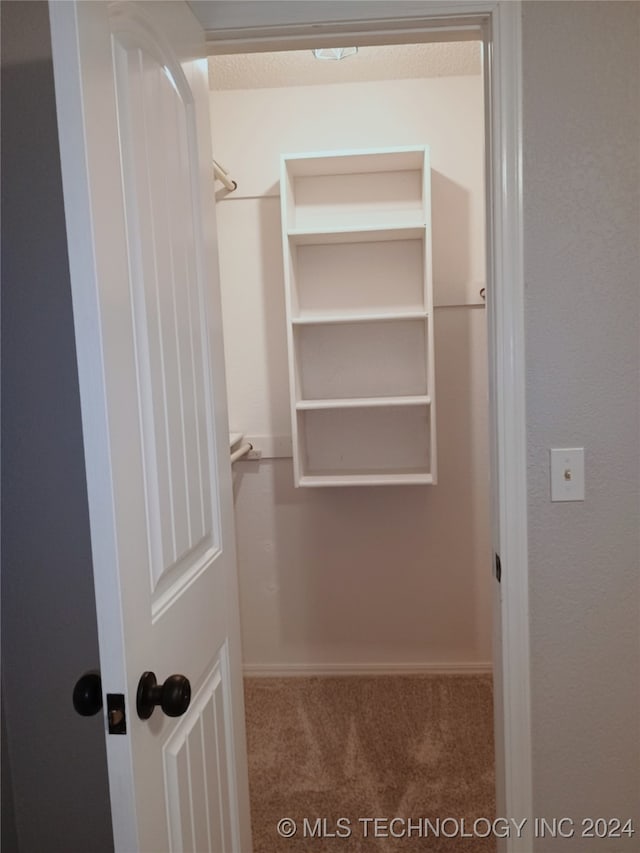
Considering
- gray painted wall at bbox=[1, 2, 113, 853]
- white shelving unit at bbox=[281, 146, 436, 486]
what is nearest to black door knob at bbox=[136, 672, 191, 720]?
gray painted wall at bbox=[1, 2, 113, 853]

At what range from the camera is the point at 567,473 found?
1298 mm

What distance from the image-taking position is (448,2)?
123cm

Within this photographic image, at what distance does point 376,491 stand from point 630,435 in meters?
1.38

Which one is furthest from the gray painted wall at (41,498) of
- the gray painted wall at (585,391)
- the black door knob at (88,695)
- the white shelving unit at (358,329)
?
the white shelving unit at (358,329)

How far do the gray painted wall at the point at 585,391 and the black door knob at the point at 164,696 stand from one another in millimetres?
810

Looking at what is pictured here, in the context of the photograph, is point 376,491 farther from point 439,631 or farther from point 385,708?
point 385,708

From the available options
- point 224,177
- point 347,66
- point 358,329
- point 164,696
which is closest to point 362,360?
point 358,329

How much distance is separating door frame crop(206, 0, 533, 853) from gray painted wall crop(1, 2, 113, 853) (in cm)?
46

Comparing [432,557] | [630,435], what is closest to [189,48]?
[630,435]

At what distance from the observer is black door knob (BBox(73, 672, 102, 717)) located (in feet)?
2.64

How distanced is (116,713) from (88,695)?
52mm

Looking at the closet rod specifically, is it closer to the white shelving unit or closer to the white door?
the white shelving unit

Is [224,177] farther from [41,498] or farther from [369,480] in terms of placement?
[41,498]

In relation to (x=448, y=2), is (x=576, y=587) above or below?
below
